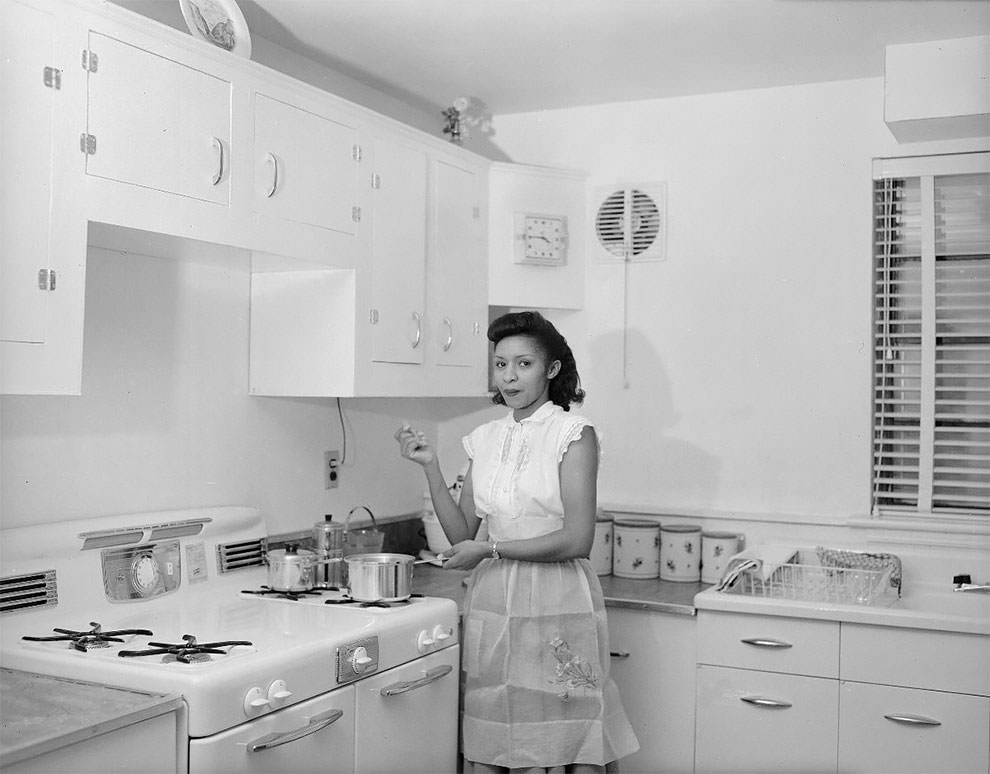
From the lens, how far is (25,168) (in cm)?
209

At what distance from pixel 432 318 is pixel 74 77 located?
58.2 inches

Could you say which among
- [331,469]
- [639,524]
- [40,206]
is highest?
[40,206]

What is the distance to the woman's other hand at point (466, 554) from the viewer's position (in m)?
2.69

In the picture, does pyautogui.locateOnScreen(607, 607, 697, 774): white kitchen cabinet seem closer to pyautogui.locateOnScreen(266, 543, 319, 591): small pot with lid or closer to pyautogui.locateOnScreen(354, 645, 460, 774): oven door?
pyautogui.locateOnScreen(354, 645, 460, 774): oven door

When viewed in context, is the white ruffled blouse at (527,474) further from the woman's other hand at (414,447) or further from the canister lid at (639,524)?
the canister lid at (639,524)

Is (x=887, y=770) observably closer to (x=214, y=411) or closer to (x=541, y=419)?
(x=541, y=419)

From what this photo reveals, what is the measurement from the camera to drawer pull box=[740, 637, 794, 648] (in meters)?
2.99

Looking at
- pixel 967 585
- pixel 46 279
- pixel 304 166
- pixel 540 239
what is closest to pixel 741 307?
pixel 540 239

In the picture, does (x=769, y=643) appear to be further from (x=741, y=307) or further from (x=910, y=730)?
(x=741, y=307)

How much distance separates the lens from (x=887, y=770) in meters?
2.87

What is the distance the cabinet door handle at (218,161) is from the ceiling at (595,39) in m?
0.52

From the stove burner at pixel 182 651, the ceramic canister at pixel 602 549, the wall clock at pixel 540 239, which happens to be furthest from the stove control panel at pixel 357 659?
the wall clock at pixel 540 239

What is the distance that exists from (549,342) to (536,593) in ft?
2.14

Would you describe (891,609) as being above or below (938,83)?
below
